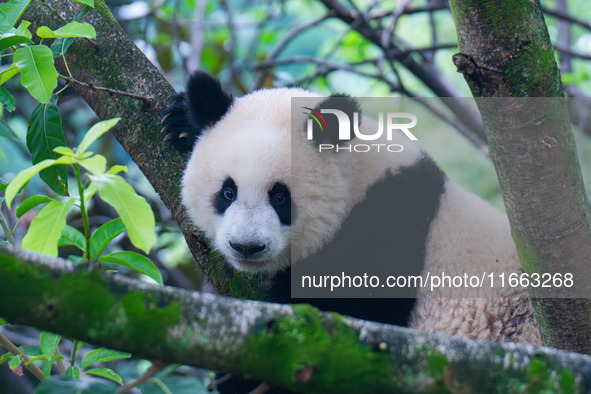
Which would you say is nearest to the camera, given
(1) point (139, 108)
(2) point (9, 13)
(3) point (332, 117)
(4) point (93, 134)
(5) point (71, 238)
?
(4) point (93, 134)

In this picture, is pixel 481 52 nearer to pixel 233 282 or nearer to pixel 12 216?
pixel 233 282

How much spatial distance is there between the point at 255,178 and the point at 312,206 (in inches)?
11.9

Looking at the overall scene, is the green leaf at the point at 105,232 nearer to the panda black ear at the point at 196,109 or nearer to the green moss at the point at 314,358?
the panda black ear at the point at 196,109

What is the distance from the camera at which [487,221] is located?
9.52ft

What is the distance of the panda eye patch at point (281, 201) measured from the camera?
2.64 m

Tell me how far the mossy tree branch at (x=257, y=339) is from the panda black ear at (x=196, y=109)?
5.19 feet

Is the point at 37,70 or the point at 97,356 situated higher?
the point at 37,70

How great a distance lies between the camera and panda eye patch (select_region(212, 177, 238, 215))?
2680 millimetres

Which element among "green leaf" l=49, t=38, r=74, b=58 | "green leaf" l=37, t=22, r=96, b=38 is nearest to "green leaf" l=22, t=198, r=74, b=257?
"green leaf" l=37, t=22, r=96, b=38

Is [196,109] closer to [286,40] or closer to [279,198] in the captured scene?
[279,198]

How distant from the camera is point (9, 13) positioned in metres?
2.23

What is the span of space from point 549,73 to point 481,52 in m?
0.27

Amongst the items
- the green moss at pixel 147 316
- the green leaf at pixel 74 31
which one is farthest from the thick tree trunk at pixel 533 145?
the green leaf at pixel 74 31

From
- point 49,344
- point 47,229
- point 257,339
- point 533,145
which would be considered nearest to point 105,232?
point 49,344
